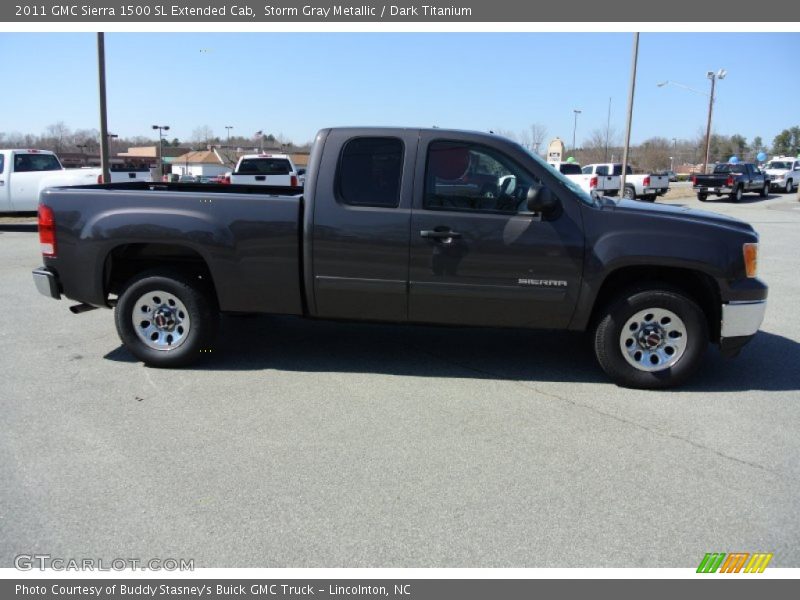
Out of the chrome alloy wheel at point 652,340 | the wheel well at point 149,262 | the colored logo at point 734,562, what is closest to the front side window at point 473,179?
the chrome alloy wheel at point 652,340

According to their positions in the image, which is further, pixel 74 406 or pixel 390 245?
pixel 390 245

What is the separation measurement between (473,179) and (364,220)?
923 millimetres

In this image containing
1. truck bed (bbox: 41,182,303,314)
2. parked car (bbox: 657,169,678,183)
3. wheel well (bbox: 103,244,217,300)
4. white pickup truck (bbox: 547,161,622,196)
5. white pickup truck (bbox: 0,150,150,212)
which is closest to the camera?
truck bed (bbox: 41,182,303,314)

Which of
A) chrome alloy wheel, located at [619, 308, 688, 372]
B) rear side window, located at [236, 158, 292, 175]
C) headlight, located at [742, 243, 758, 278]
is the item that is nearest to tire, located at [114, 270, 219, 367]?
chrome alloy wheel, located at [619, 308, 688, 372]

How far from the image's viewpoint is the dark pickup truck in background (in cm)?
3203

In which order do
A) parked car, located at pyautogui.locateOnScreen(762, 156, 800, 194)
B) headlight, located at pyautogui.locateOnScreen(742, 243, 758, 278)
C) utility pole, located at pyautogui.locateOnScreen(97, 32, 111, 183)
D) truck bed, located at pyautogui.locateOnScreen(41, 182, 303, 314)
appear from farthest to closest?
parked car, located at pyautogui.locateOnScreen(762, 156, 800, 194) < utility pole, located at pyautogui.locateOnScreen(97, 32, 111, 183) < truck bed, located at pyautogui.locateOnScreen(41, 182, 303, 314) < headlight, located at pyautogui.locateOnScreen(742, 243, 758, 278)

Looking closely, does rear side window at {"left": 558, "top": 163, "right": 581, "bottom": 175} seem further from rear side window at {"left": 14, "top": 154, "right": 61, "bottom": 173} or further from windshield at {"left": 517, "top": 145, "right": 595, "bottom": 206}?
windshield at {"left": 517, "top": 145, "right": 595, "bottom": 206}

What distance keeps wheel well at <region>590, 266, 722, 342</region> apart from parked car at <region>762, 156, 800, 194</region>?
1554 inches

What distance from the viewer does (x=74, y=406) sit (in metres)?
4.73

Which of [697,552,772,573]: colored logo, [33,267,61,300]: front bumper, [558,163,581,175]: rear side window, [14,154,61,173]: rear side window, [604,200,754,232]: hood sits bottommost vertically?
[697,552,772,573]: colored logo

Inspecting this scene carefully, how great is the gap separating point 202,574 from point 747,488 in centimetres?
294

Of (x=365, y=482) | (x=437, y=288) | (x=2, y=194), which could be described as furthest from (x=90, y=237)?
(x=2, y=194)

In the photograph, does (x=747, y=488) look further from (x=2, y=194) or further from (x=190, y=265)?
(x=2, y=194)

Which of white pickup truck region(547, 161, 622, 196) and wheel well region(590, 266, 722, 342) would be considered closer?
wheel well region(590, 266, 722, 342)
